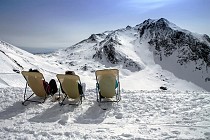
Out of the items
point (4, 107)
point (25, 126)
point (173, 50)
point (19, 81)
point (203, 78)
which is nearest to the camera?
point (25, 126)

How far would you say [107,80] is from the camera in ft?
28.4

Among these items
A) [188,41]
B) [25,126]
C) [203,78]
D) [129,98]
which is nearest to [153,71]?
[203,78]

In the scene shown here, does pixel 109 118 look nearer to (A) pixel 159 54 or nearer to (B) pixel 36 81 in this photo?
(B) pixel 36 81

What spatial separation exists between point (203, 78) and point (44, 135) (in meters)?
59.7

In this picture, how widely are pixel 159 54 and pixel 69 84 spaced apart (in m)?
66.6

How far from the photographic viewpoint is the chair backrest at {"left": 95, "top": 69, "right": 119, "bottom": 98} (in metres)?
8.67

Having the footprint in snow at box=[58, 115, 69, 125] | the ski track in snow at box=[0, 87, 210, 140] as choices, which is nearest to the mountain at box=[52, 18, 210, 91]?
the ski track in snow at box=[0, 87, 210, 140]

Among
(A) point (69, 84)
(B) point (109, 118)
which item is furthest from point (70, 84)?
(B) point (109, 118)

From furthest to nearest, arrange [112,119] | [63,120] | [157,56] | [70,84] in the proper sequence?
[157,56] < [70,84] < [112,119] < [63,120]

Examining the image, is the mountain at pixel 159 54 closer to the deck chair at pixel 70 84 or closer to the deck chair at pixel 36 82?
the deck chair at pixel 36 82

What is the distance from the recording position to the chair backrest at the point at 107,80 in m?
8.67

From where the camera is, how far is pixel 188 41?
71312 mm

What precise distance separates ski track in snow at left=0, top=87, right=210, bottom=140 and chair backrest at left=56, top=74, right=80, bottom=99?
1.95 ft

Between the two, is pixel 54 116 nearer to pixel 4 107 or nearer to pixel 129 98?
pixel 4 107
